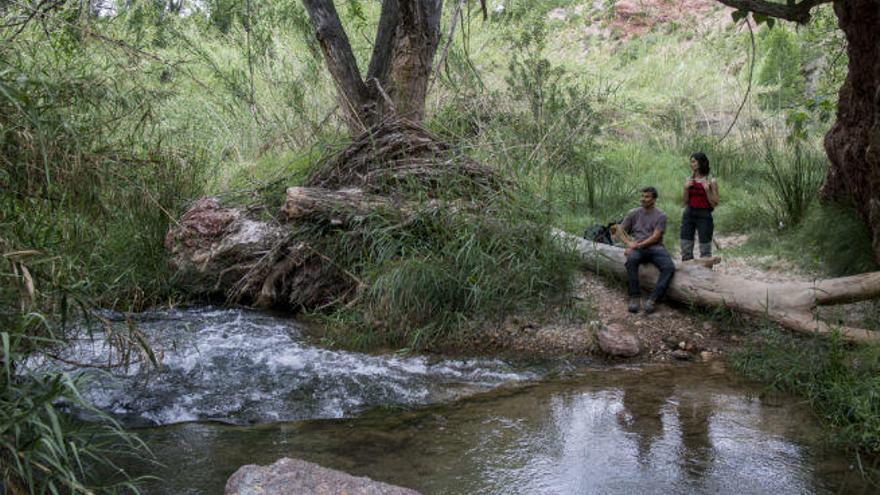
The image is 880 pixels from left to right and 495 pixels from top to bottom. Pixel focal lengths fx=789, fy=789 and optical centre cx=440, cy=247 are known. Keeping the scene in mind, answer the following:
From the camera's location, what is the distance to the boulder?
605 cm

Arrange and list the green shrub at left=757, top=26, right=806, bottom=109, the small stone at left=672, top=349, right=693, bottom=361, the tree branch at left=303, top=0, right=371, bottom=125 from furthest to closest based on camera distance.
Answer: the green shrub at left=757, top=26, right=806, bottom=109, the tree branch at left=303, top=0, right=371, bottom=125, the small stone at left=672, top=349, right=693, bottom=361

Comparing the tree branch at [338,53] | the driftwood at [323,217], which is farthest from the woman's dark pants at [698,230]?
the tree branch at [338,53]

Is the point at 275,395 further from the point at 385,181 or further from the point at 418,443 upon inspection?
the point at 385,181

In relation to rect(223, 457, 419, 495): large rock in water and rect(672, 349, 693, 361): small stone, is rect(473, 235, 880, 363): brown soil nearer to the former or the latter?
rect(672, 349, 693, 361): small stone

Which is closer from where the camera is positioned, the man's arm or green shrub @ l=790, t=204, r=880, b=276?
green shrub @ l=790, t=204, r=880, b=276

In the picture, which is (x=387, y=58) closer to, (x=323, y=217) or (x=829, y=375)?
(x=323, y=217)

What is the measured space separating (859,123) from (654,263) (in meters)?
1.91

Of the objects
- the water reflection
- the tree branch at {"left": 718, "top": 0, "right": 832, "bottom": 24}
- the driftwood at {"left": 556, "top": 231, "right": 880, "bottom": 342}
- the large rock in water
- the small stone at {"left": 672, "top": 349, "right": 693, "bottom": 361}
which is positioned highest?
the tree branch at {"left": 718, "top": 0, "right": 832, "bottom": 24}

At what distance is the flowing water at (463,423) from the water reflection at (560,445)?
0.01 m

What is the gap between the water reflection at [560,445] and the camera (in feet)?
13.1

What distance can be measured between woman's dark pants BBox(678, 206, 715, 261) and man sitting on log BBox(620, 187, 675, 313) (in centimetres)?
79

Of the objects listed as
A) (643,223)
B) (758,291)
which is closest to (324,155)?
(643,223)

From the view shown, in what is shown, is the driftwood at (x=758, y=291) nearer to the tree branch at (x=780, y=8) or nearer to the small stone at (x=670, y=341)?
the small stone at (x=670, y=341)

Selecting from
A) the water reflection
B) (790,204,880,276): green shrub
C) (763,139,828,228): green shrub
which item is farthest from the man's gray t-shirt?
(763,139,828,228): green shrub
